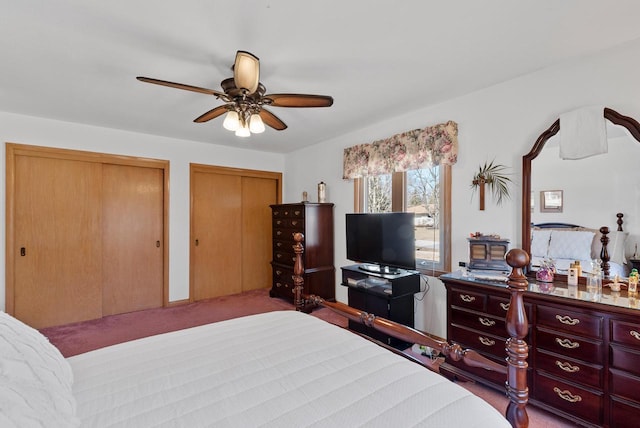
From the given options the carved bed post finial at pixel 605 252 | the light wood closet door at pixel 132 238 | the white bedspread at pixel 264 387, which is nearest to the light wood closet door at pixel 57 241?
the light wood closet door at pixel 132 238

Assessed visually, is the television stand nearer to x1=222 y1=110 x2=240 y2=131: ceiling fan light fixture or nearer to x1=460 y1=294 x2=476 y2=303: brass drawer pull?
x1=460 y1=294 x2=476 y2=303: brass drawer pull

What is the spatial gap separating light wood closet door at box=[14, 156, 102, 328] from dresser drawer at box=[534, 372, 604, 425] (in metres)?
4.50

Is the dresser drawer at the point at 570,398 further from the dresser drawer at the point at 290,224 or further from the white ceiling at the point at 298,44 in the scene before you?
the dresser drawer at the point at 290,224

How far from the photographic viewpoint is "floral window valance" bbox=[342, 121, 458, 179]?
2.79 metres

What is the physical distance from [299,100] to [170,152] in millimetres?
2841

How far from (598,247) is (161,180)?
183 inches

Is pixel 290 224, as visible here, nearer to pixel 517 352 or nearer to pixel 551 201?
pixel 551 201

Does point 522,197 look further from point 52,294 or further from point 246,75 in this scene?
point 52,294

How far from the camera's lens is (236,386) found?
1.13 meters

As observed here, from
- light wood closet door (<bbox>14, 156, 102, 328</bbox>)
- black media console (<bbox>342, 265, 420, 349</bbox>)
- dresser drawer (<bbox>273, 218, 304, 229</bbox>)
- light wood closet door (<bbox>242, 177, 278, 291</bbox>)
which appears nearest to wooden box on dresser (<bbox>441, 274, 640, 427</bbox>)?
black media console (<bbox>342, 265, 420, 349</bbox>)

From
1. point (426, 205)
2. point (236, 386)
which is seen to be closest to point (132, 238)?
point (236, 386)

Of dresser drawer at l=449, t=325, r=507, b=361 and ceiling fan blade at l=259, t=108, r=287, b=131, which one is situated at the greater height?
ceiling fan blade at l=259, t=108, r=287, b=131

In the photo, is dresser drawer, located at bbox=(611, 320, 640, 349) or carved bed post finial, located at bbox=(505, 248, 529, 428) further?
dresser drawer, located at bbox=(611, 320, 640, 349)

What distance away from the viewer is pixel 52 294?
342 cm
